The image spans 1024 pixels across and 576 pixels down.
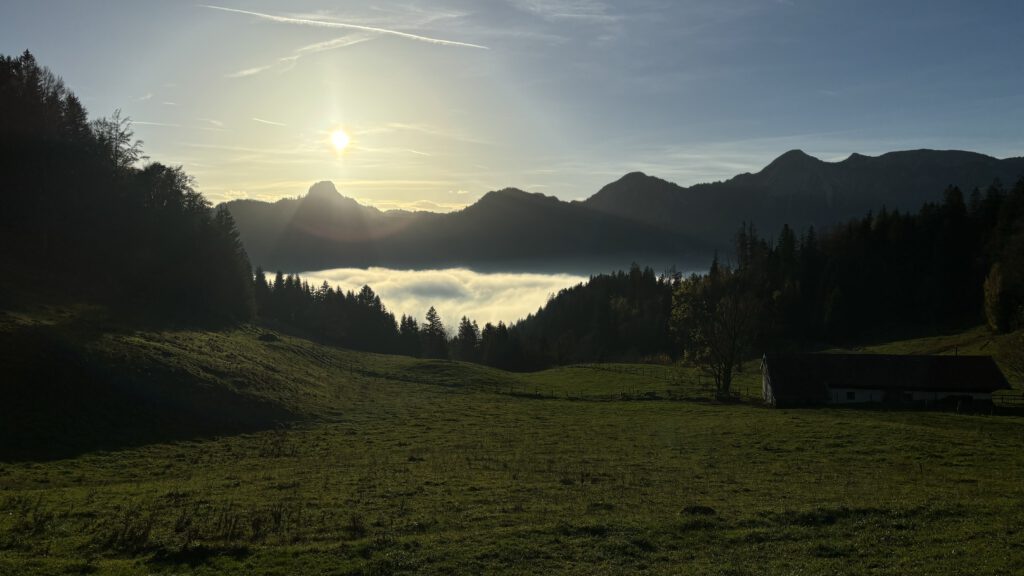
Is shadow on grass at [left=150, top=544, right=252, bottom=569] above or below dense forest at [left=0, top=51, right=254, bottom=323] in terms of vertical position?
below

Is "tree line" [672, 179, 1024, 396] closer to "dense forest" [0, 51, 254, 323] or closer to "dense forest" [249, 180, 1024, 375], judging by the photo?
"dense forest" [249, 180, 1024, 375]

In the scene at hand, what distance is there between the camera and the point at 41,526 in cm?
1697

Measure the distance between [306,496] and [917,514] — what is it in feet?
65.2

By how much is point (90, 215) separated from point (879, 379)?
79.3 m

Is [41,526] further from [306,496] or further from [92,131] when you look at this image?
[92,131]

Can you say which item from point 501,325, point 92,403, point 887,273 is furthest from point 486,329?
point 92,403

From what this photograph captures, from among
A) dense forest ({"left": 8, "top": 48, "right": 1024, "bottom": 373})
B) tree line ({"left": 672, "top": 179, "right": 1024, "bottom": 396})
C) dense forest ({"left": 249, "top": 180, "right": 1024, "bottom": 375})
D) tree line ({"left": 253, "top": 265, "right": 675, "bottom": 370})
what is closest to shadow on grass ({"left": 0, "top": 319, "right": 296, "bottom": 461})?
dense forest ({"left": 8, "top": 48, "right": 1024, "bottom": 373})

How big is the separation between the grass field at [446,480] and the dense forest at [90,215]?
1502 centimetres

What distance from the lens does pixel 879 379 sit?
186ft

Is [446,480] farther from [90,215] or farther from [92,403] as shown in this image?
[90,215]

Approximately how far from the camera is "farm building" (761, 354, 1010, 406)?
54.2 metres

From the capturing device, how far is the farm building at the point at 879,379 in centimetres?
5425

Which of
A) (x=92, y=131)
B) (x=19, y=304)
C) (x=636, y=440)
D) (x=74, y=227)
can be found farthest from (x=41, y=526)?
(x=92, y=131)

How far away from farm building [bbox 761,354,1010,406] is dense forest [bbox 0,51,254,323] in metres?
59.2
